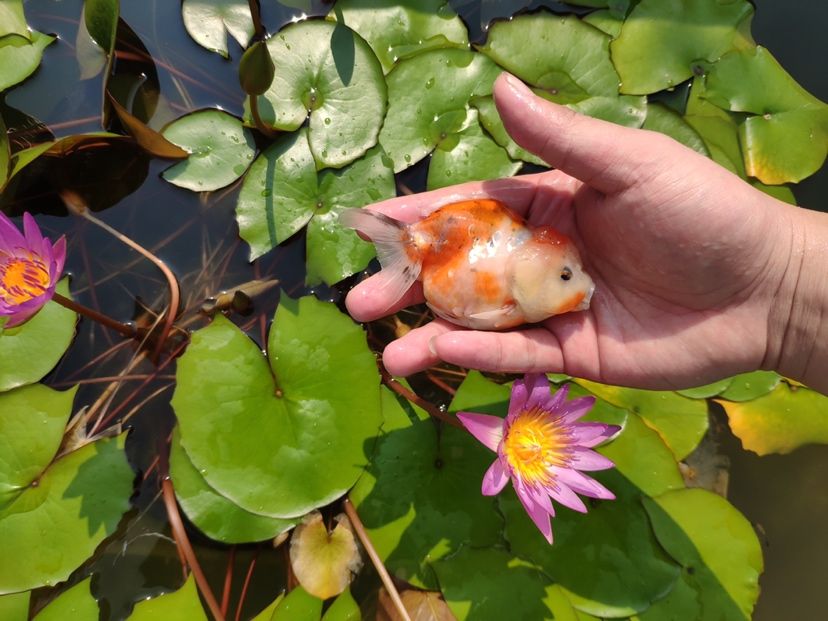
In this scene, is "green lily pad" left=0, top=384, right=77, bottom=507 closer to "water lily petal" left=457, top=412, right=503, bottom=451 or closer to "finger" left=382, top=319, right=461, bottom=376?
"finger" left=382, top=319, right=461, bottom=376

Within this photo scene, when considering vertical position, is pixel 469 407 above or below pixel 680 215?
below

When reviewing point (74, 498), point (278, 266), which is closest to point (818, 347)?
point (278, 266)

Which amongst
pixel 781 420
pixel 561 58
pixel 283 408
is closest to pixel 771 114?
pixel 561 58

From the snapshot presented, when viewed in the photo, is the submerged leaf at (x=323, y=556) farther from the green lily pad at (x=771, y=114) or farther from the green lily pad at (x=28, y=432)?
the green lily pad at (x=771, y=114)

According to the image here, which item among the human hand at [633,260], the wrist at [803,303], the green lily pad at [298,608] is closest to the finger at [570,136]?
the human hand at [633,260]

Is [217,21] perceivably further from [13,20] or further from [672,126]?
[672,126]

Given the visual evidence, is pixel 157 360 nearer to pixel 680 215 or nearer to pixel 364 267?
pixel 364 267
